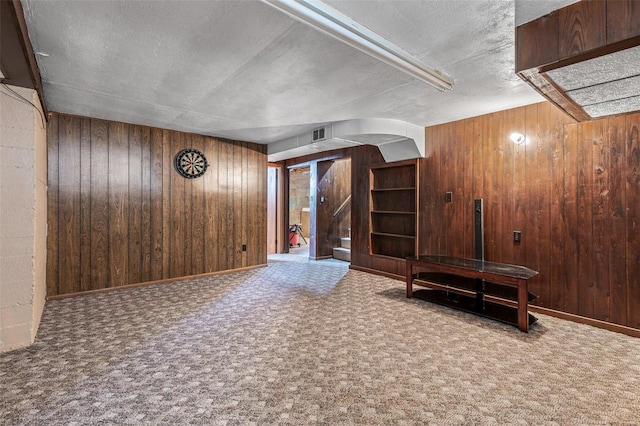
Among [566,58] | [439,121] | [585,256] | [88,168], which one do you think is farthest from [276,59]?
[585,256]

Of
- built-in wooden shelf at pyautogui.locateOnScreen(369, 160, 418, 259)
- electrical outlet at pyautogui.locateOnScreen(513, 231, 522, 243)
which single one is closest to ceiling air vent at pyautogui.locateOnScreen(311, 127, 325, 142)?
built-in wooden shelf at pyautogui.locateOnScreen(369, 160, 418, 259)

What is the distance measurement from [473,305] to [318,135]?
9.76ft

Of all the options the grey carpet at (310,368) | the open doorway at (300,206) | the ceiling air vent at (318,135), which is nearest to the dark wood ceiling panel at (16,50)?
the grey carpet at (310,368)

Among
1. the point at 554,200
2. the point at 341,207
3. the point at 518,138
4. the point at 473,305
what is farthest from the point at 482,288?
the point at 341,207

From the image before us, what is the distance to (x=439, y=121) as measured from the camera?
13.5 feet

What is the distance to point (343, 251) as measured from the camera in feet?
22.2

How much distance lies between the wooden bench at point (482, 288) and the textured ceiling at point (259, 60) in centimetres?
177

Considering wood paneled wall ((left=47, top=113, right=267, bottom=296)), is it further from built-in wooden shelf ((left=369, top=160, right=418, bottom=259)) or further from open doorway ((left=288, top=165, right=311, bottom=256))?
open doorway ((left=288, top=165, right=311, bottom=256))

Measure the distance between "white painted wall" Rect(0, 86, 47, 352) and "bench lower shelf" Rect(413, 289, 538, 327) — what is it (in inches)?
151

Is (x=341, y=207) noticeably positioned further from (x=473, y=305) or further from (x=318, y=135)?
(x=473, y=305)

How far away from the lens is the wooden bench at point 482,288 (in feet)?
9.28

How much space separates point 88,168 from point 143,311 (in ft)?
6.77

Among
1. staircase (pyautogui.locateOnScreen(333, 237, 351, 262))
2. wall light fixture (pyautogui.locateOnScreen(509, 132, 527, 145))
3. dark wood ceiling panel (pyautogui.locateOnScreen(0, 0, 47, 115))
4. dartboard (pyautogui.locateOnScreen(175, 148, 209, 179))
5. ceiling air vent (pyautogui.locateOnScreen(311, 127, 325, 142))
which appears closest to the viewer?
dark wood ceiling panel (pyautogui.locateOnScreen(0, 0, 47, 115))

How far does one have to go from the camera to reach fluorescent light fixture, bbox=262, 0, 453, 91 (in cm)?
165
